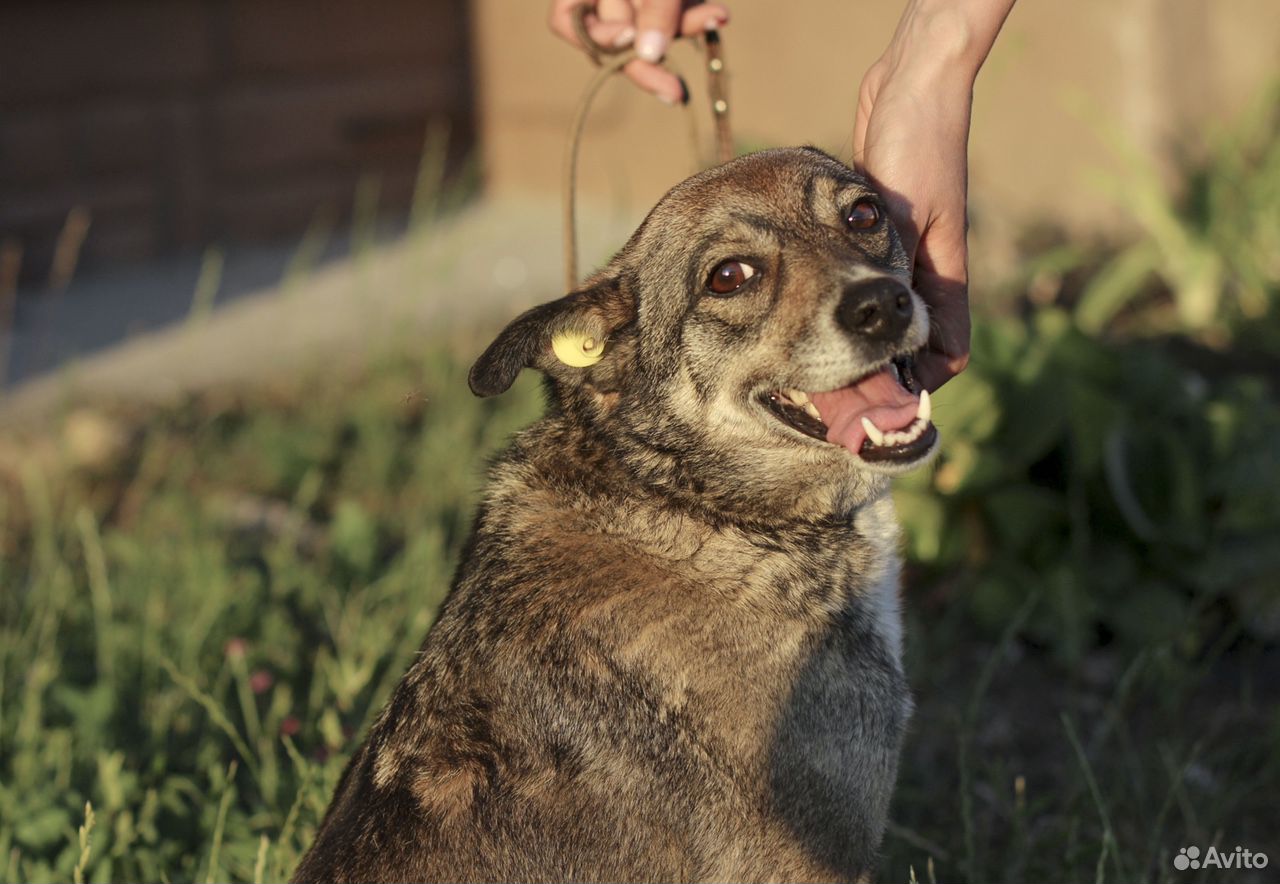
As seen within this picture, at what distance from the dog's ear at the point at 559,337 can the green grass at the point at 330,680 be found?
22 centimetres

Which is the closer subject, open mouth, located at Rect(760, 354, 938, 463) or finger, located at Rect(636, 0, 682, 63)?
open mouth, located at Rect(760, 354, 938, 463)

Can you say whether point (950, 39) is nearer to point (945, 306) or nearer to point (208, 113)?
point (945, 306)

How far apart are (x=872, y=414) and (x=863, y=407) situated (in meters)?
0.04

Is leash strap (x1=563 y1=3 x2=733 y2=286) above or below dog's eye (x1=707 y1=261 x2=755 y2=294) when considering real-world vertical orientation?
above

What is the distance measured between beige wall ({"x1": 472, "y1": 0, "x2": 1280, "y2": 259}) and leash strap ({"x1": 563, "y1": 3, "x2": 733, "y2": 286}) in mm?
2087

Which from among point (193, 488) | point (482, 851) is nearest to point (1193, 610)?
point (482, 851)

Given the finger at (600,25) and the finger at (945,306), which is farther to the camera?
the finger at (600,25)

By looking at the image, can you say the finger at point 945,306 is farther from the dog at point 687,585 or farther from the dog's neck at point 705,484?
the dog's neck at point 705,484

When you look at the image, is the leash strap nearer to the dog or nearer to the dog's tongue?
the dog

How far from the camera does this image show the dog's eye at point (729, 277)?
273 cm

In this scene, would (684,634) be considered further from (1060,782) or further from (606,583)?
(1060,782)

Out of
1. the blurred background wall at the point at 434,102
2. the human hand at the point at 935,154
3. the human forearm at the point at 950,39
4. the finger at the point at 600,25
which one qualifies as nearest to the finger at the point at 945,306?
the human hand at the point at 935,154

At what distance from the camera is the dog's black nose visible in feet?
8.29

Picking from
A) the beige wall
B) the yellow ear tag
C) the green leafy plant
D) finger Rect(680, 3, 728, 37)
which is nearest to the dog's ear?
the yellow ear tag
